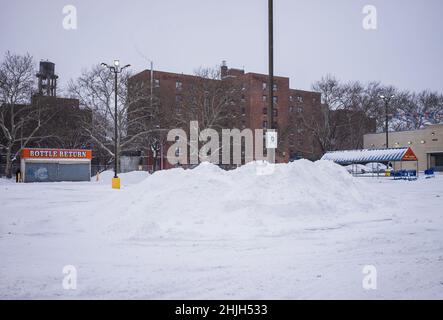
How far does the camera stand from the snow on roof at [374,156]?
1485 inches

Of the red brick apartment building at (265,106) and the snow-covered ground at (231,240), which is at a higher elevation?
the red brick apartment building at (265,106)

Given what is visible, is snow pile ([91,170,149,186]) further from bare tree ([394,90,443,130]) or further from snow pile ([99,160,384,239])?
bare tree ([394,90,443,130])

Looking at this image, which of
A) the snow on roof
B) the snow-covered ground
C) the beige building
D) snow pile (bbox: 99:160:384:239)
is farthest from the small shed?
snow pile (bbox: 99:160:384:239)

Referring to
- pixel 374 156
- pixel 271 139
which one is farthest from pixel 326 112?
pixel 271 139

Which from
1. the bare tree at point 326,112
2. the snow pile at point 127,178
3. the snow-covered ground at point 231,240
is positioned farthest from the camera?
the bare tree at point 326,112

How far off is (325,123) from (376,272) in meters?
51.3

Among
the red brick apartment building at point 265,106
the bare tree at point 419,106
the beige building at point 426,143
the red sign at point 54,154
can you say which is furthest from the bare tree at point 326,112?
the red sign at point 54,154

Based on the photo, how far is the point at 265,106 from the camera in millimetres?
75938

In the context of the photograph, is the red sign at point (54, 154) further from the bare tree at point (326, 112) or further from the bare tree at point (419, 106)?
the bare tree at point (419, 106)

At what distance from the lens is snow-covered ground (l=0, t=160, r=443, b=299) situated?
16.6 ft

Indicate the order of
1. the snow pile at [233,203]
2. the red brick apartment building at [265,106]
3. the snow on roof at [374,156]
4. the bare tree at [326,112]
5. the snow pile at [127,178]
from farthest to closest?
the red brick apartment building at [265,106] < the bare tree at [326,112] < the snow on roof at [374,156] < the snow pile at [127,178] < the snow pile at [233,203]

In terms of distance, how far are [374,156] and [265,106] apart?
3753cm

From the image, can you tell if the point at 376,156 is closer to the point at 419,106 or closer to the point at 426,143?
the point at 426,143
